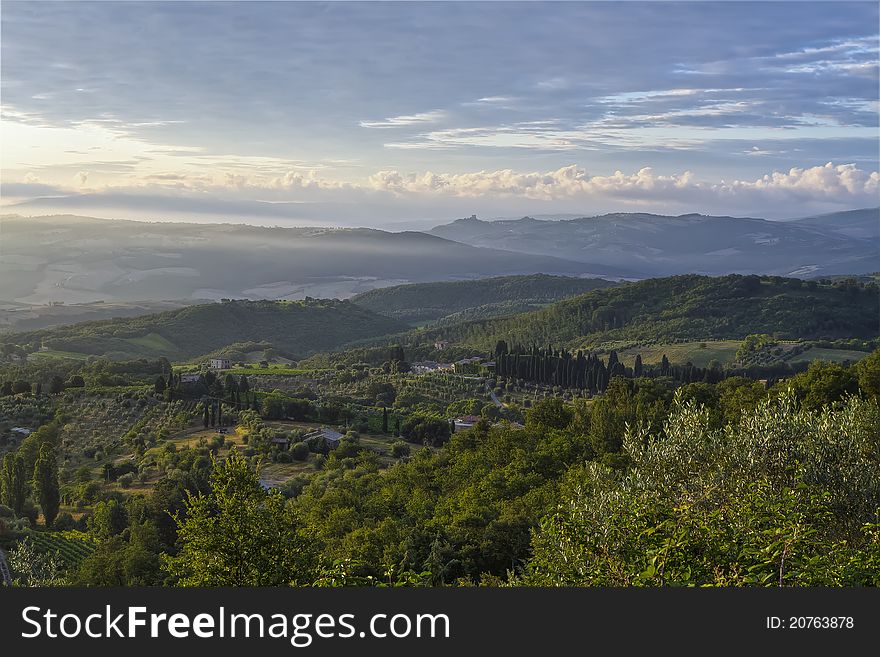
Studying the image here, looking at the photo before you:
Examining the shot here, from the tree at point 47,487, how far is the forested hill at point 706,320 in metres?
122

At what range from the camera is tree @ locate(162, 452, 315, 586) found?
1570 centimetres

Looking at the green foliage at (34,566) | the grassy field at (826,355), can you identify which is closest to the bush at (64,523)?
the green foliage at (34,566)

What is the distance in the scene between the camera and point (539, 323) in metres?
191

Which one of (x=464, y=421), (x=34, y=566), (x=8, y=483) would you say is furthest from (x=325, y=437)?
(x=34, y=566)

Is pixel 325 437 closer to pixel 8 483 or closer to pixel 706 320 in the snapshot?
pixel 8 483

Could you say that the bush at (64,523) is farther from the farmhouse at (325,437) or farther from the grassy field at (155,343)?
the grassy field at (155,343)

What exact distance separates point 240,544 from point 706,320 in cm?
17987

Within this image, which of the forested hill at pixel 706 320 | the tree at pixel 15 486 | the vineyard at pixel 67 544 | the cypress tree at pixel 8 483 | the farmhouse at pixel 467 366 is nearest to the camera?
the vineyard at pixel 67 544

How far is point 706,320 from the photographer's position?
7254 inches

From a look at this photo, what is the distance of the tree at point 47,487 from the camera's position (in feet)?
173

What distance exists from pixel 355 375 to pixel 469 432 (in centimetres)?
6348

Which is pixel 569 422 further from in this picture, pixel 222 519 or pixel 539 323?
pixel 539 323

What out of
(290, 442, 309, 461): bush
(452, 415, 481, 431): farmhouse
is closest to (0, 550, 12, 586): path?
(290, 442, 309, 461): bush

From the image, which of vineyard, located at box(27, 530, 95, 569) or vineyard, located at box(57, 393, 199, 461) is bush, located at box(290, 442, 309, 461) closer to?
vineyard, located at box(57, 393, 199, 461)
